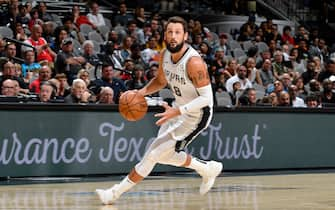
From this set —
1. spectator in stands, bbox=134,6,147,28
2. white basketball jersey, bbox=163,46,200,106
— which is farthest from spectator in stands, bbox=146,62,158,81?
white basketball jersey, bbox=163,46,200,106

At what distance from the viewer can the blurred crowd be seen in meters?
16.3

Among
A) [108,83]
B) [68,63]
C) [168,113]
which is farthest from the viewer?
[68,63]

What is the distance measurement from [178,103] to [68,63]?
7425mm

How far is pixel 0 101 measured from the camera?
14234mm

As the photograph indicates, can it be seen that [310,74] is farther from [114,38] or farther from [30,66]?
[30,66]

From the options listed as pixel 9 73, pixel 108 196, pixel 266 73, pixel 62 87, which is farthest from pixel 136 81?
pixel 108 196

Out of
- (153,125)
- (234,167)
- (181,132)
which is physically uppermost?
(181,132)

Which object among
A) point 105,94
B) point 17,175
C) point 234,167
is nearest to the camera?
point 17,175

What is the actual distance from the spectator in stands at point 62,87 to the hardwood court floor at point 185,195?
2435 millimetres

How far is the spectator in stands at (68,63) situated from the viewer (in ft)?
58.1

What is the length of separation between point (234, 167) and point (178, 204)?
20.1 ft

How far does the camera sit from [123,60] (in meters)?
20.3

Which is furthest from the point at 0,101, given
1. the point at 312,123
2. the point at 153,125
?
the point at 312,123

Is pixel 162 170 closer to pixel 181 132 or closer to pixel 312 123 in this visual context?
pixel 312 123
